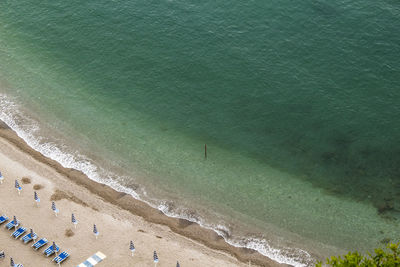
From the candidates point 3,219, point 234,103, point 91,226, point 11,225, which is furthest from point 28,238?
point 234,103

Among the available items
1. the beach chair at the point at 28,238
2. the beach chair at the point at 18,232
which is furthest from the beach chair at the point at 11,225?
the beach chair at the point at 28,238

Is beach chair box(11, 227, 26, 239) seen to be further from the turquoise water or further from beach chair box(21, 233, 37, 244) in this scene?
the turquoise water

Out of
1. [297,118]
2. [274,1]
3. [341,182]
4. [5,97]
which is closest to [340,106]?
[297,118]

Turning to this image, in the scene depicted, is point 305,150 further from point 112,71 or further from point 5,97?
point 5,97

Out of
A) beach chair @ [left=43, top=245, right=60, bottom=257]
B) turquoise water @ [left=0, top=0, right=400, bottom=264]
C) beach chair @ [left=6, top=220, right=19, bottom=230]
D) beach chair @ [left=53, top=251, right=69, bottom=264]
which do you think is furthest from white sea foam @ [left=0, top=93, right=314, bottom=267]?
beach chair @ [left=53, top=251, right=69, bottom=264]

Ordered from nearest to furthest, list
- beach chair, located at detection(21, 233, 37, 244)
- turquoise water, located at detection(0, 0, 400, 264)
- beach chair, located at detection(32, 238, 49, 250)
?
beach chair, located at detection(32, 238, 49, 250), beach chair, located at detection(21, 233, 37, 244), turquoise water, located at detection(0, 0, 400, 264)

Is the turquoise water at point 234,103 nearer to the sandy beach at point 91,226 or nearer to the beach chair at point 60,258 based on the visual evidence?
the sandy beach at point 91,226
